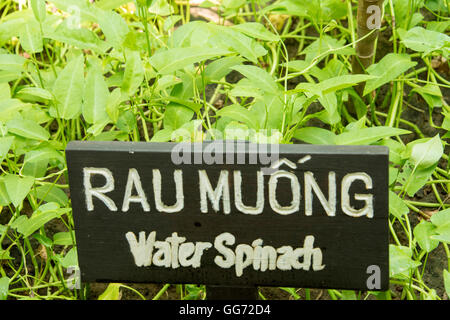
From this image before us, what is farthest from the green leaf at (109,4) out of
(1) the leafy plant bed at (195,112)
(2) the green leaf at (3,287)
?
(2) the green leaf at (3,287)

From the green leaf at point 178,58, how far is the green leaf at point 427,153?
32 cm

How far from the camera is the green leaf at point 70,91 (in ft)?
3.21

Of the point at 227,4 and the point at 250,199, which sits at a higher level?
the point at 227,4

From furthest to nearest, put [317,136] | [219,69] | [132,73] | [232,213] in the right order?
[219,69] < [317,136] < [132,73] < [232,213]

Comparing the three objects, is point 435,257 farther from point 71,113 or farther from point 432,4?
point 71,113

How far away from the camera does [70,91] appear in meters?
0.98

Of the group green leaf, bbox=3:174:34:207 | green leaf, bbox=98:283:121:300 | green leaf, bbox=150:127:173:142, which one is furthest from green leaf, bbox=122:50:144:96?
green leaf, bbox=98:283:121:300

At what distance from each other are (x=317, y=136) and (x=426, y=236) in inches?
8.3

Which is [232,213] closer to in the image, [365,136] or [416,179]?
[365,136]

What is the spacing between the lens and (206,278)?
0.77 m

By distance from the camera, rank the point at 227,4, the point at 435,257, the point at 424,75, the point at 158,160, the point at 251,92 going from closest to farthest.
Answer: the point at 158,160 < the point at 251,92 < the point at 435,257 < the point at 227,4 < the point at 424,75

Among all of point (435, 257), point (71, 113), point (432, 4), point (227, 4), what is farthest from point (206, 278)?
point (432, 4)

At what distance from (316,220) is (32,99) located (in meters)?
0.70

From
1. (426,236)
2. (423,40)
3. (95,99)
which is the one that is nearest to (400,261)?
(426,236)
